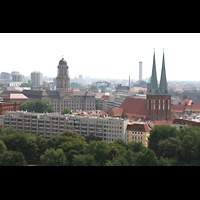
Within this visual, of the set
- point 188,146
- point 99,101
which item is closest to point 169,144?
point 188,146

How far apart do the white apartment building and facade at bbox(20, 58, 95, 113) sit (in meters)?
42.7

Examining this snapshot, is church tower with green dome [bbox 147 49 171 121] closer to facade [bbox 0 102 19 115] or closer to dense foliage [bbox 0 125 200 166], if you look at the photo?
dense foliage [bbox 0 125 200 166]

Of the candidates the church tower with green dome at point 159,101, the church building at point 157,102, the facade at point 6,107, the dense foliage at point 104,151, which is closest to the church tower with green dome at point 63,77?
the facade at point 6,107

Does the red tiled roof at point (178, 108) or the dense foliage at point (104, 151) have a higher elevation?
the red tiled roof at point (178, 108)

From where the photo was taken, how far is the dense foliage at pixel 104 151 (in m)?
39.9

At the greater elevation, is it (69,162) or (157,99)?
(157,99)

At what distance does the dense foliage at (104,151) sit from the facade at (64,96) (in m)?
57.0

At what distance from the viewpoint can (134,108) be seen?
246 ft

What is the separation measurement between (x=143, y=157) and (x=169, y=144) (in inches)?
271

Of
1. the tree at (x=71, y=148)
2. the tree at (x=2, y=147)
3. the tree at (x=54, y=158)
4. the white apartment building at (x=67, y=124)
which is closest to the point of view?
the tree at (x=54, y=158)

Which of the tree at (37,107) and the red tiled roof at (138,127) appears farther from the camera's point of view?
the tree at (37,107)

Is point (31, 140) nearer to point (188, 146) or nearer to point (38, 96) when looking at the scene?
point (188, 146)

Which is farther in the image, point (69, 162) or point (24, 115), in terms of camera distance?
point (24, 115)

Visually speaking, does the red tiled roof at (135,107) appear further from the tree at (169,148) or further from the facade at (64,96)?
the facade at (64,96)
